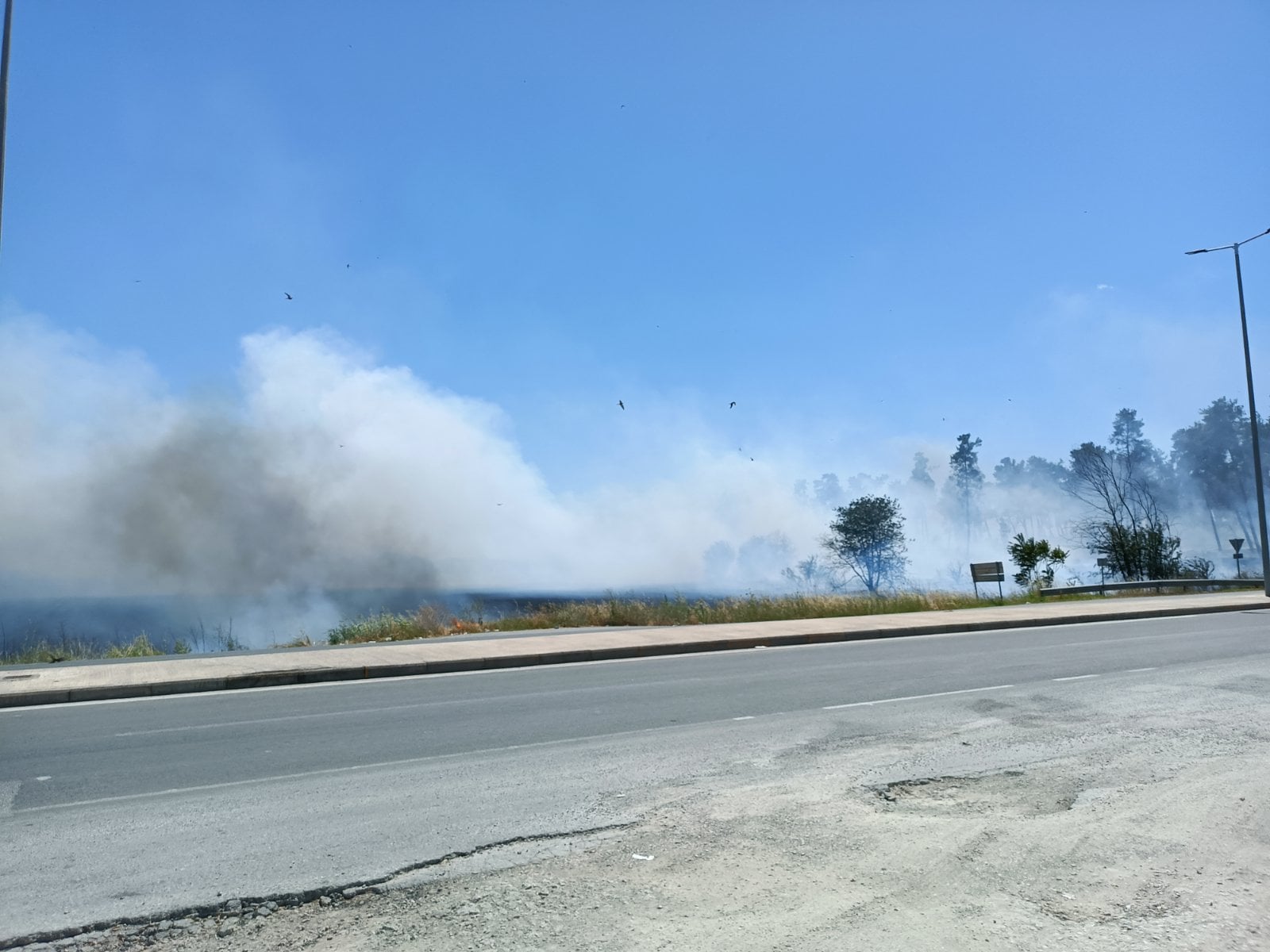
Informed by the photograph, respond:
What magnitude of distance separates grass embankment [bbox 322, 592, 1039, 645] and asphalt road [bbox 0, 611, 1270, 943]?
705cm

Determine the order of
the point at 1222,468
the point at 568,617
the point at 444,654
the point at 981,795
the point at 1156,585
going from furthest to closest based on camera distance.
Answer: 1. the point at 1222,468
2. the point at 1156,585
3. the point at 568,617
4. the point at 444,654
5. the point at 981,795

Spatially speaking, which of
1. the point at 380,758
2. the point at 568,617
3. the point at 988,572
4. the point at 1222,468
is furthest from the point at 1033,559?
the point at 1222,468

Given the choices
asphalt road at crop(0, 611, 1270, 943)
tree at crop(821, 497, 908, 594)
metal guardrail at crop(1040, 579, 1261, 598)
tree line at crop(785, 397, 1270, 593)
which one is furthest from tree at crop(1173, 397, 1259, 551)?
asphalt road at crop(0, 611, 1270, 943)

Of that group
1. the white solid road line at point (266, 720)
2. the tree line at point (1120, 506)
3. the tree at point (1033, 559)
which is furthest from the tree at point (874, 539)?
the white solid road line at point (266, 720)

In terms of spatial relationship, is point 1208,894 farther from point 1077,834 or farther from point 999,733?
point 999,733

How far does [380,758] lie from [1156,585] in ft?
107

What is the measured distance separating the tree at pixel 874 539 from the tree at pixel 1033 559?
2923 centimetres

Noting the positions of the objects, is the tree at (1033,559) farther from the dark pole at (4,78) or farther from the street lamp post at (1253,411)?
the dark pole at (4,78)

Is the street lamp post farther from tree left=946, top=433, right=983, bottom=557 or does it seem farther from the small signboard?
tree left=946, top=433, right=983, bottom=557

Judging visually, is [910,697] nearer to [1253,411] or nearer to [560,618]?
[560,618]

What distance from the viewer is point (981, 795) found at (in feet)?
19.9

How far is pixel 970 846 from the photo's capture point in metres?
5.07

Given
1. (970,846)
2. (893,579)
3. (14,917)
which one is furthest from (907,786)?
(893,579)

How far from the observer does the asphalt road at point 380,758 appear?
16.4ft
